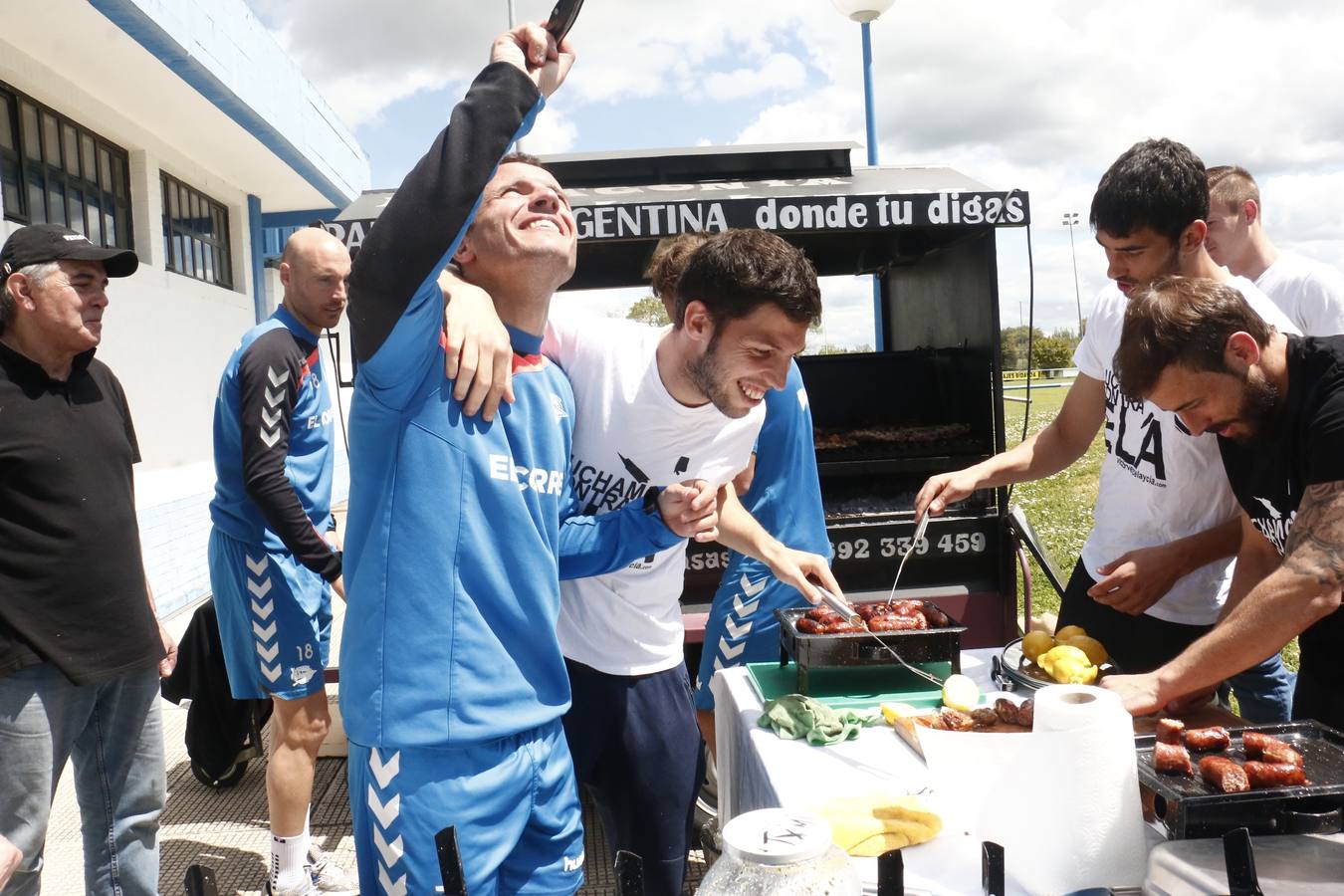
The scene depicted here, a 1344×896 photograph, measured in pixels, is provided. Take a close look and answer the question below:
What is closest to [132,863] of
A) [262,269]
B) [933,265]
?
[933,265]

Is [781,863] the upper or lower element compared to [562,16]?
lower

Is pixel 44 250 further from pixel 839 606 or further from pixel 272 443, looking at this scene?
pixel 839 606

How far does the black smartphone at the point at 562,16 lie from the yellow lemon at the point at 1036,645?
1.84 meters

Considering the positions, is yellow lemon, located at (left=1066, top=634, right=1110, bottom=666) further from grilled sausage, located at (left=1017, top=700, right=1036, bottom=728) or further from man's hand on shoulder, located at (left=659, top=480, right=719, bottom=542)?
man's hand on shoulder, located at (left=659, top=480, right=719, bottom=542)

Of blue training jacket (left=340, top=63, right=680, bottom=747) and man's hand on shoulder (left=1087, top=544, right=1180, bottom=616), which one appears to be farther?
man's hand on shoulder (left=1087, top=544, right=1180, bottom=616)

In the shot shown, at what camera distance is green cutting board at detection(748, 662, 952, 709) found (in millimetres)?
2473

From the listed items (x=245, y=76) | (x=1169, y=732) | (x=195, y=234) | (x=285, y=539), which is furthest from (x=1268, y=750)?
(x=195, y=234)

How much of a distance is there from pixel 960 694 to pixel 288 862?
2.58 meters

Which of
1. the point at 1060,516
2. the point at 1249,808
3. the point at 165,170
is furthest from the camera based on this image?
the point at 1060,516

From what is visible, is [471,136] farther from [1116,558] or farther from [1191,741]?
[1116,558]

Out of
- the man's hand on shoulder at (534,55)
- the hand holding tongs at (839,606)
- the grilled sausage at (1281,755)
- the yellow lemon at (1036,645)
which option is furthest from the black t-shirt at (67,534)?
the grilled sausage at (1281,755)

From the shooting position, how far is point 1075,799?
1449mm

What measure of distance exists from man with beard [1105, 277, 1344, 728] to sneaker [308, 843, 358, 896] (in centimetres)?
291

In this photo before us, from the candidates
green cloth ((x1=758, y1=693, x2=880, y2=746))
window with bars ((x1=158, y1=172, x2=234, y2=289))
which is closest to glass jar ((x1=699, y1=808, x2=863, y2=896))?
green cloth ((x1=758, y1=693, x2=880, y2=746))
